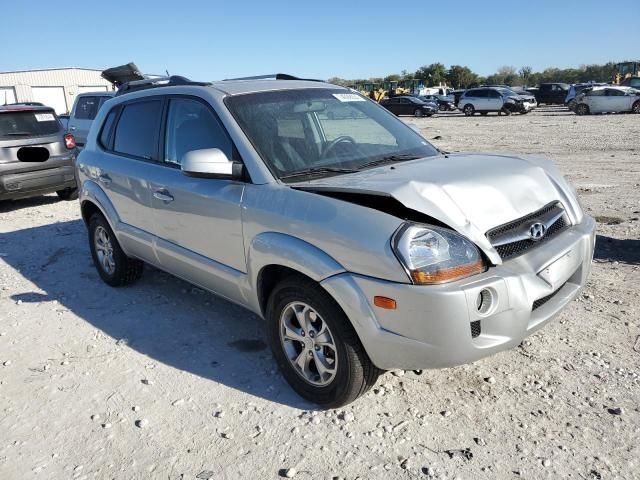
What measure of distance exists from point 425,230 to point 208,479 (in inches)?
62.3

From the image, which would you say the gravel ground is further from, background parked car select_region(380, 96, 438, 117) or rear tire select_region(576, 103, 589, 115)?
background parked car select_region(380, 96, 438, 117)

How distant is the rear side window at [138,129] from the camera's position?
4.20m

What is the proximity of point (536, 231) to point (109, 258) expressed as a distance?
3.91 metres

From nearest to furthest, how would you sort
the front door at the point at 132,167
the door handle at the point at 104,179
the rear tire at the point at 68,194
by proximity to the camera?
1. the front door at the point at 132,167
2. the door handle at the point at 104,179
3. the rear tire at the point at 68,194

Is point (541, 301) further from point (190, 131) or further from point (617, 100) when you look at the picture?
point (617, 100)

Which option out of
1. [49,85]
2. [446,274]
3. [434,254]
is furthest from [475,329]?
[49,85]

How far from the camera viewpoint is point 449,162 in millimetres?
3387

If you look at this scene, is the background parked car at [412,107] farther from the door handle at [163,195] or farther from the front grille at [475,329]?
the front grille at [475,329]

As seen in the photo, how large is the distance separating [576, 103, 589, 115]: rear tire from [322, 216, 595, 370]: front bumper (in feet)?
93.7

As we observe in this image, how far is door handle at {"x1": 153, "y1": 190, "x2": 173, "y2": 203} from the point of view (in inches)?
151

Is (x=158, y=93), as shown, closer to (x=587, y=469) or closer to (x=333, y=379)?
(x=333, y=379)

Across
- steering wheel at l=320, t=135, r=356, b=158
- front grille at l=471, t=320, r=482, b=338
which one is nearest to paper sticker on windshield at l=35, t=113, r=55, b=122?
steering wheel at l=320, t=135, r=356, b=158

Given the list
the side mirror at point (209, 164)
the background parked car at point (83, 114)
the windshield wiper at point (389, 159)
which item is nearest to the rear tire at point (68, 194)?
the background parked car at point (83, 114)

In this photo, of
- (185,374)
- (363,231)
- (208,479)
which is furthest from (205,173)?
(208,479)
